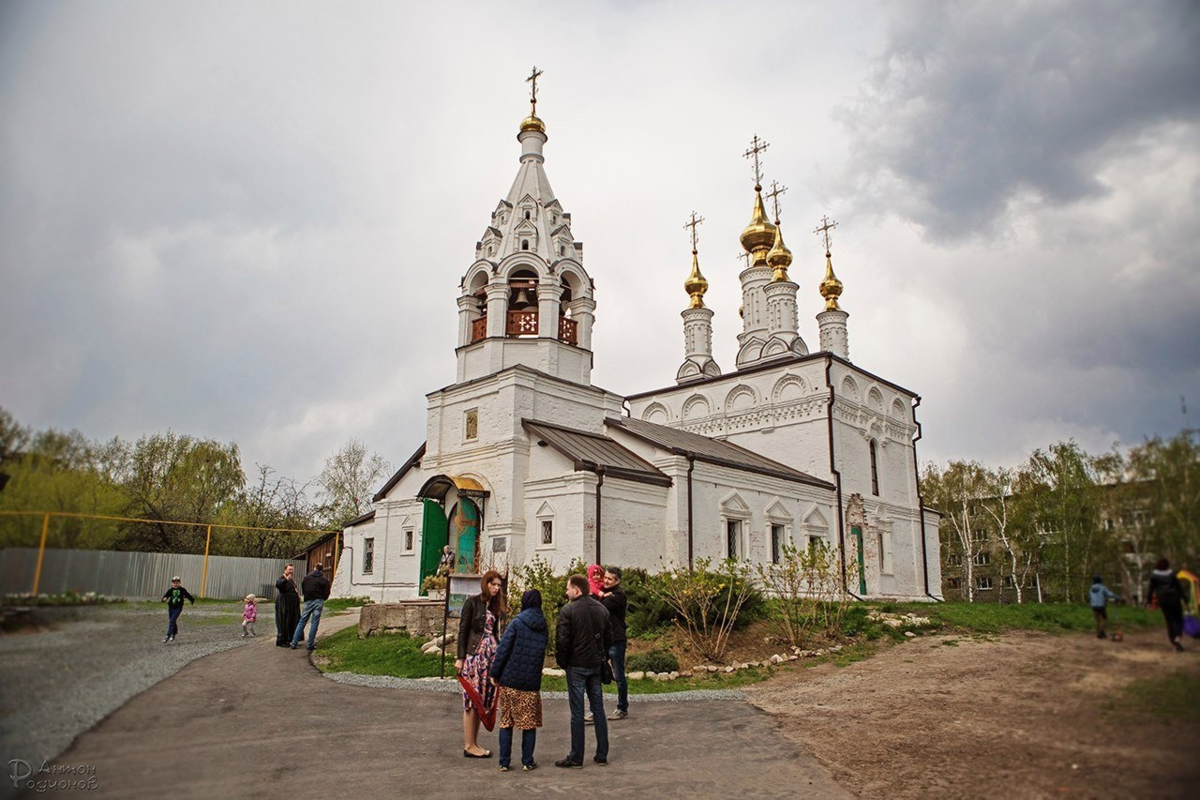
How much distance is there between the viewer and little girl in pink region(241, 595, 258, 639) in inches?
418

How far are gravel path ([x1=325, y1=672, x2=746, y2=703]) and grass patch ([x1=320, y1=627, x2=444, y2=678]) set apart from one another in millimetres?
443

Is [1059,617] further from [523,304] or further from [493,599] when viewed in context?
[523,304]

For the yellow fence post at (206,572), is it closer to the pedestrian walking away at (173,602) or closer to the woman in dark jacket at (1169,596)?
the pedestrian walking away at (173,602)

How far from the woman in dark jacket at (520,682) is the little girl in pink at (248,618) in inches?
211

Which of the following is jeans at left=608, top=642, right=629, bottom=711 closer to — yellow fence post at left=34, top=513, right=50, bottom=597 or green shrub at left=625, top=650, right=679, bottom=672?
green shrub at left=625, top=650, right=679, bottom=672

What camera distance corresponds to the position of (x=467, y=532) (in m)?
17.3

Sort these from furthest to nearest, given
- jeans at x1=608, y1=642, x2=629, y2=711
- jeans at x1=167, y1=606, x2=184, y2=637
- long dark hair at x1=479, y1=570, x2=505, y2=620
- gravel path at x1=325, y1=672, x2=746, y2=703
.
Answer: gravel path at x1=325, y1=672, x2=746, y2=703, jeans at x1=608, y1=642, x2=629, y2=711, long dark hair at x1=479, y1=570, x2=505, y2=620, jeans at x1=167, y1=606, x2=184, y2=637

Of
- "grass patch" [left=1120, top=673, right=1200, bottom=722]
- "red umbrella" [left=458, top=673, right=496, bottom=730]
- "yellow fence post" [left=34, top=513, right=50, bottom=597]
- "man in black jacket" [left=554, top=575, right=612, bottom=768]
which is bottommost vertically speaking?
"red umbrella" [left=458, top=673, right=496, bottom=730]

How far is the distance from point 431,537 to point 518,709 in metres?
12.3

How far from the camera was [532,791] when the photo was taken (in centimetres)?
542

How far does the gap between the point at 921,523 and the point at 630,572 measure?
1715 centimetres

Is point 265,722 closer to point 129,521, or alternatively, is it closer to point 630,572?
point 129,521

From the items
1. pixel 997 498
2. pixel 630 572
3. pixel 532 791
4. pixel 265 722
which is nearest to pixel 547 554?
pixel 630 572

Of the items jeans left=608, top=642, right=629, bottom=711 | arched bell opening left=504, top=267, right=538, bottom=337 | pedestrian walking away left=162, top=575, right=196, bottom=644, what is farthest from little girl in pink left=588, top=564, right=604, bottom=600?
arched bell opening left=504, top=267, right=538, bottom=337
